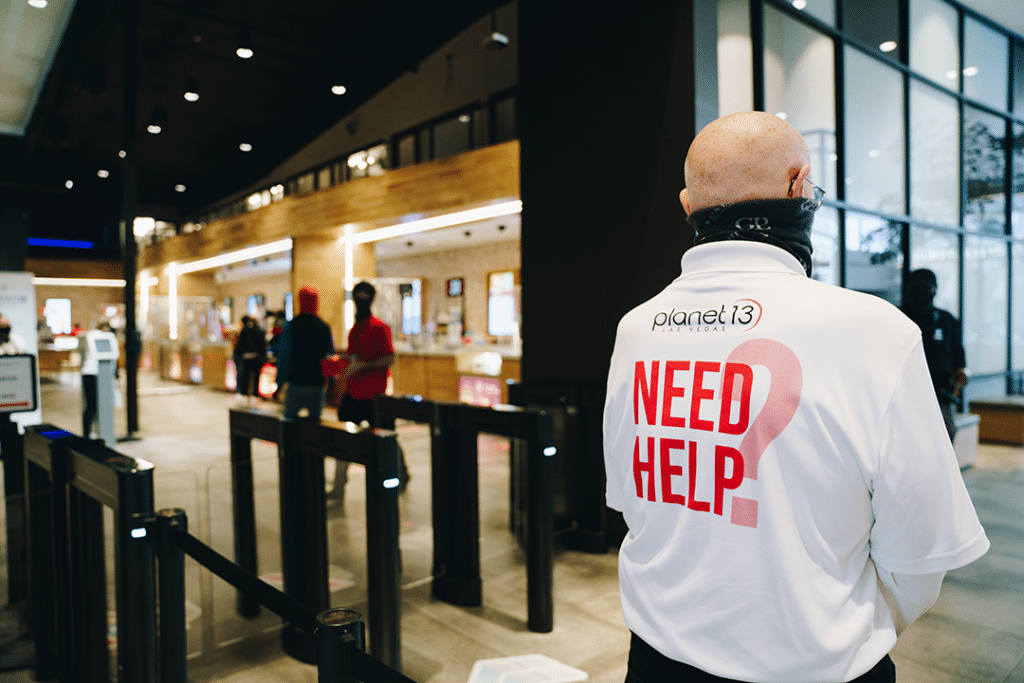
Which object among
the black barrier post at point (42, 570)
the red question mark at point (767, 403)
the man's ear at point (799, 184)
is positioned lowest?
the black barrier post at point (42, 570)

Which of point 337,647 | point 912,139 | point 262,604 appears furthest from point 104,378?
point 912,139

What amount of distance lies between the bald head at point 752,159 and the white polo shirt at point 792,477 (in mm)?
84

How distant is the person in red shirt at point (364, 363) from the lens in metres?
4.28

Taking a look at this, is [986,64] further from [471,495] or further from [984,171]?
[471,495]

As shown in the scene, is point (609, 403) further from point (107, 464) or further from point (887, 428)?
point (107, 464)

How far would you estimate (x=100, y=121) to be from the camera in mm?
10953

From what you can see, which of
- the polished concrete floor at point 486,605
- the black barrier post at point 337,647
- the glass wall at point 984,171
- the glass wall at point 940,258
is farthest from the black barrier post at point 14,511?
the glass wall at point 984,171

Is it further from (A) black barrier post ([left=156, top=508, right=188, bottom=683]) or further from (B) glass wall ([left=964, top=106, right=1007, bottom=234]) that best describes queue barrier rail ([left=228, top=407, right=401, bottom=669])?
(B) glass wall ([left=964, top=106, right=1007, bottom=234])

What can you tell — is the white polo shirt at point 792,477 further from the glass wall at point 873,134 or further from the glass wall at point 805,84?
the glass wall at point 873,134

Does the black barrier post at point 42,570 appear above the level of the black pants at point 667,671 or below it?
below

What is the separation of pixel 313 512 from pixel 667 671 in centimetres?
200

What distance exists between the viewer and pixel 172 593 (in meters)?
1.83

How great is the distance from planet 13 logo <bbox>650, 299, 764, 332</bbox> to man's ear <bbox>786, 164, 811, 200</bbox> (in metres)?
0.18

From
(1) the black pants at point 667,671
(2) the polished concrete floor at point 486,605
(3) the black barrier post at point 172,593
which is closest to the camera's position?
(1) the black pants at point 667,671
